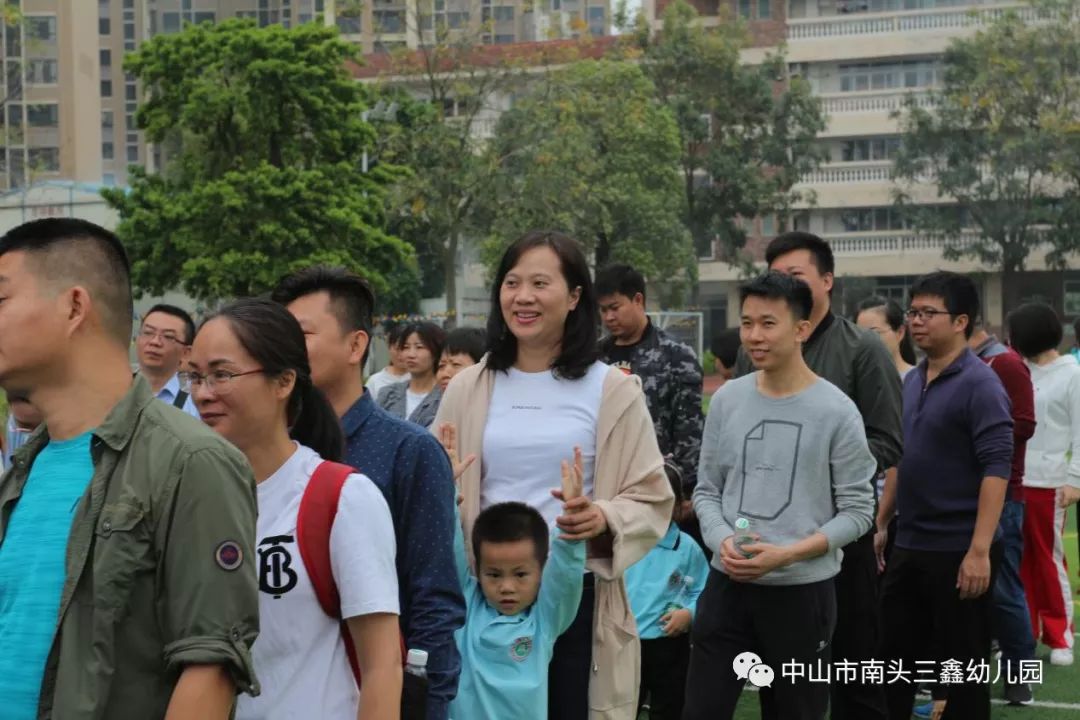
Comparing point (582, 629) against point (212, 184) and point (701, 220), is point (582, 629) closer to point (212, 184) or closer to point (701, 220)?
point (212, 184)

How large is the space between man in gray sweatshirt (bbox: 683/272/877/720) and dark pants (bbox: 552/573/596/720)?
739mm

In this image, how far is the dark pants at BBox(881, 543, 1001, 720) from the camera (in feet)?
19.7

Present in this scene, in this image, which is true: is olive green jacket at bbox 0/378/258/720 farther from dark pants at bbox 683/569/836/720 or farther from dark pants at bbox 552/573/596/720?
dark pants at bbox 683/569/836/720

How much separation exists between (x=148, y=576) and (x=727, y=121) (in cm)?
5042

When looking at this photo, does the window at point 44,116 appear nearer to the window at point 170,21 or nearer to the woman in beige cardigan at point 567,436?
the window at point 170,21

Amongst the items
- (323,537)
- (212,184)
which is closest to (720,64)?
(212,184)

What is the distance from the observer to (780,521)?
5113mm

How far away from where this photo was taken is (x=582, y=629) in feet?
14.6

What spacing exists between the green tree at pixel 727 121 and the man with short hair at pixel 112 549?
47.6 meters

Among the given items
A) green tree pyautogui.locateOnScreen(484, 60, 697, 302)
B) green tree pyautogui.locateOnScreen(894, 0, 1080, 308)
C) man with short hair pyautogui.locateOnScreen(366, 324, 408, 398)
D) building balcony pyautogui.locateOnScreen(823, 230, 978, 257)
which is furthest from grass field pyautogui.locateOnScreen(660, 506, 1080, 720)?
building balcony pyautogui.locateOnScreen(823, 230, 978, 257)

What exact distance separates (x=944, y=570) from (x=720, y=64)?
45.7 metres

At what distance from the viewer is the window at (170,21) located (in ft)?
285

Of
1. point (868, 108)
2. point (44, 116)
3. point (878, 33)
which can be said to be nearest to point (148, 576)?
point (868, 108)

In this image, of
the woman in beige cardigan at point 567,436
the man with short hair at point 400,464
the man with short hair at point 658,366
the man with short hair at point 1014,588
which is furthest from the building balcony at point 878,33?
the man with short hair at point 400,464
